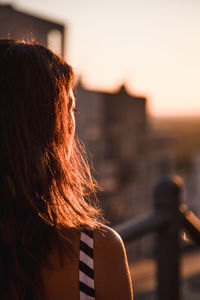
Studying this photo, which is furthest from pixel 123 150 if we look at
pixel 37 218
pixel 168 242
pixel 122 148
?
pixel 37 218

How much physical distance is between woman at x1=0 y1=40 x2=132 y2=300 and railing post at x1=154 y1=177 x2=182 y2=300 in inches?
50.4

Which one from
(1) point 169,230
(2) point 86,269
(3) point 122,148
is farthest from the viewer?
(3) point 122,148

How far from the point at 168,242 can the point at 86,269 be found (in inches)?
56.0

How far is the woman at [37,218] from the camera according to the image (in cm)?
107

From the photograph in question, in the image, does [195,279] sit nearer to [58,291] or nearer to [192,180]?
[58,291]

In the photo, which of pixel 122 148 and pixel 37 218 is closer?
pixel 37 218

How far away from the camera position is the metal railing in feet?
7.75

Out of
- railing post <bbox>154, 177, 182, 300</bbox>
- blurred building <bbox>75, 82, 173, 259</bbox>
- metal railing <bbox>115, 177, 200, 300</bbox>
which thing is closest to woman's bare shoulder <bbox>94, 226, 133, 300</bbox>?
metal railing <bbox>115, 177, 200, 300</bbox>

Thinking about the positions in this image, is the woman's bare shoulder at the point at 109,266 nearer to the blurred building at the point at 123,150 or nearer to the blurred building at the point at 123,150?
the blurred building at the point at 123,150

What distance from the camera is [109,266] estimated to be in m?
1.09

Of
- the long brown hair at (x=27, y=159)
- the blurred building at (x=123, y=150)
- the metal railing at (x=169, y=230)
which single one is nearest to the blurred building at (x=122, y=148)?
the blurred building at (x=123, y=150)

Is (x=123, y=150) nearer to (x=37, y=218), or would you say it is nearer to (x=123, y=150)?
(x=123, y=150)

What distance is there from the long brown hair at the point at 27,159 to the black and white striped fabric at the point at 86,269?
0.06 m

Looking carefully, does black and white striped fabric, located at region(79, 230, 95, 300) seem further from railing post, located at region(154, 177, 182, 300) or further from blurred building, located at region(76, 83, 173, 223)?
blurred building, located at region(76, 83, 173, 223)
